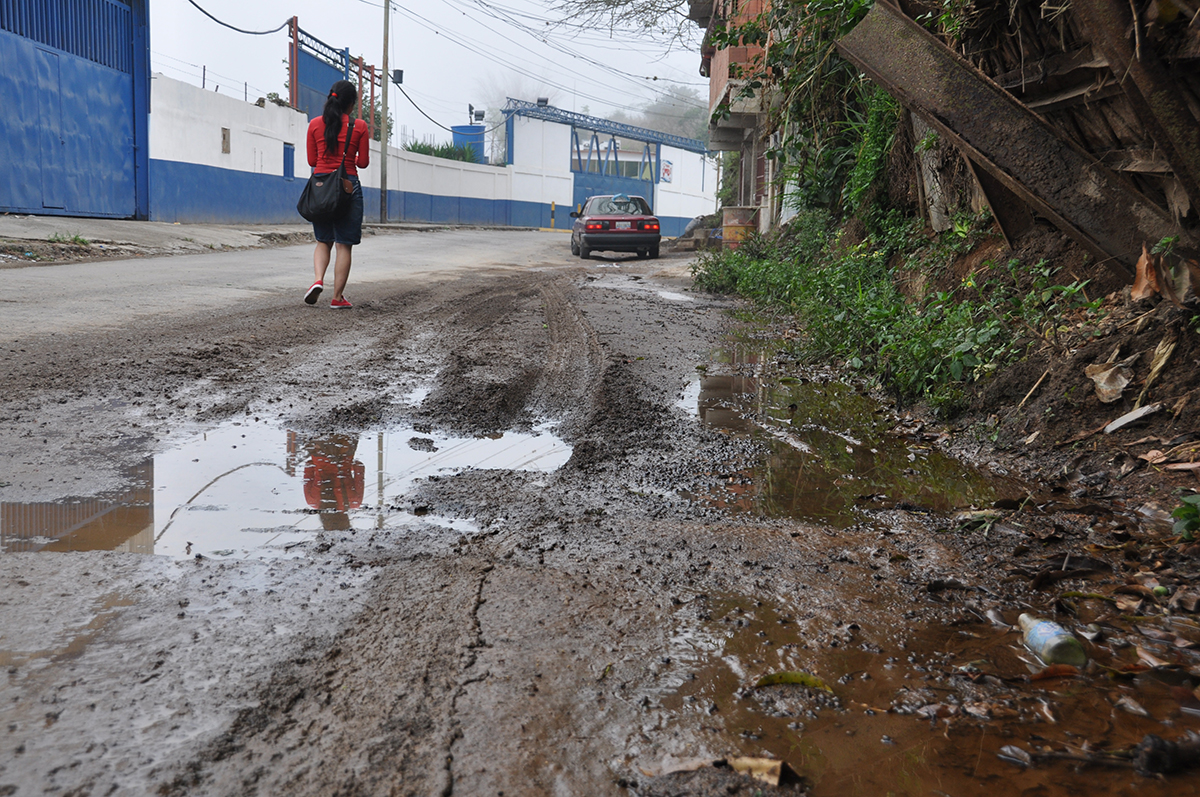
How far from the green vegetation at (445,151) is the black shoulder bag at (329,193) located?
34064 millimetres

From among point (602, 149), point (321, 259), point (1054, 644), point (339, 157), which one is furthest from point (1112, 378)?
point (602, 149)

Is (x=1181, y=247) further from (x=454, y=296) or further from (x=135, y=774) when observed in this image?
(x=454, y=296)

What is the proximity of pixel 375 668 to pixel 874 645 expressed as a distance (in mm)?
1139

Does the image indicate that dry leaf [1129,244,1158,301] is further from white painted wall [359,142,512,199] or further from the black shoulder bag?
white painted wall [359,142,512,199]

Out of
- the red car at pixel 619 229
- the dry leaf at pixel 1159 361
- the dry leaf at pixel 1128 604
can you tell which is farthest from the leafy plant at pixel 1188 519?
the red car at pixel 619 229

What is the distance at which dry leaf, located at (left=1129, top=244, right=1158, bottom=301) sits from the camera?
360 cm

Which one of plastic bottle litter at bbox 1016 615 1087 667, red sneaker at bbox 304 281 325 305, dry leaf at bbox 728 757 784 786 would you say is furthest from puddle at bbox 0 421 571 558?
red sneaker at bbox 304 281 325 305

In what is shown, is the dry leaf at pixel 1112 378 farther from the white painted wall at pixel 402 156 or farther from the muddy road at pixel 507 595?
the white painted wall at pixel 402 156

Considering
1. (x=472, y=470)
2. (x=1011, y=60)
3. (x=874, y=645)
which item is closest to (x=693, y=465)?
(x=472, y=470)

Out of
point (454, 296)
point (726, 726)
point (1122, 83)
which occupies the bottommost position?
point (726, 726)

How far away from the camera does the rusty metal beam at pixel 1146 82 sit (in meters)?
3.18

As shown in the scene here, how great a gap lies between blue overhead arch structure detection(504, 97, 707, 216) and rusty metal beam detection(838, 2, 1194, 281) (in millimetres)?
42149

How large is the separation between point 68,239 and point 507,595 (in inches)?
485

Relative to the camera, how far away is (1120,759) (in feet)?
5.10
